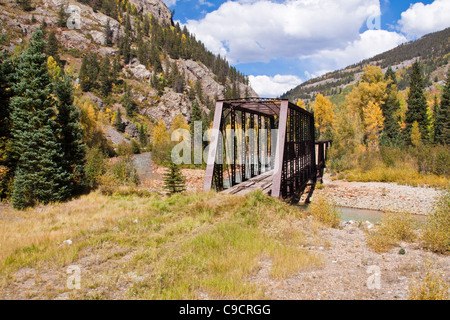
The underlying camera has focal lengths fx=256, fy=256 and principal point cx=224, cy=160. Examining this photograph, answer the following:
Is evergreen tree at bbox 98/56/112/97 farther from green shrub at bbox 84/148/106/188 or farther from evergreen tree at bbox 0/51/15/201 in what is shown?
evergreen tree at bbox 0/51/15/201

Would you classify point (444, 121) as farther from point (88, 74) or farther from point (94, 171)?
point (88, 74)

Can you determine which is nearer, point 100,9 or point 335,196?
point 335,196

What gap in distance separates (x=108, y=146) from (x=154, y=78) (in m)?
73.9

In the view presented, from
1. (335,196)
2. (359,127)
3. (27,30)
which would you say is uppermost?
(27,30)

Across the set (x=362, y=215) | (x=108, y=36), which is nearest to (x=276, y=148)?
(x=362, y=215)

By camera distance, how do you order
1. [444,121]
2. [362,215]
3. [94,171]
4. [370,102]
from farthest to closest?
[370,102], [444,121], [94,171], [362,215]

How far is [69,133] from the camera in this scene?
1875 centimetres

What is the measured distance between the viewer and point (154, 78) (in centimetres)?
11800

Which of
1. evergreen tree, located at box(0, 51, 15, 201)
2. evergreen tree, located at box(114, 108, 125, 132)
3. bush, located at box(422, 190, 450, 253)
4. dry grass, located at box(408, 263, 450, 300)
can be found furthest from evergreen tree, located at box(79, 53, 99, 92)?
dry grass, located at box(408, 263, 450, 300)

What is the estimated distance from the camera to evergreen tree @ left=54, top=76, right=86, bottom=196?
1827 cm

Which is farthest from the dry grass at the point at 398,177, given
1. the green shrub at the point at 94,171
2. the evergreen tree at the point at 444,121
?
the green shrub at the point at 94,171

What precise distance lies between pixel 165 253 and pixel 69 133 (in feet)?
54.2

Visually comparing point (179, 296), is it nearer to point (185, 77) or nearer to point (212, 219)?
point (212, 219)
